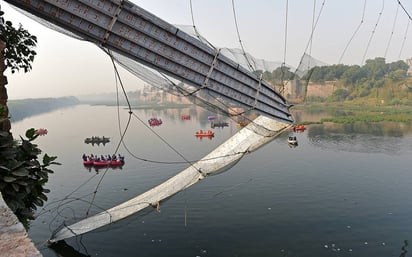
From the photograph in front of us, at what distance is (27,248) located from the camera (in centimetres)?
391

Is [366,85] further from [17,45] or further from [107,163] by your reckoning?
[17,45]

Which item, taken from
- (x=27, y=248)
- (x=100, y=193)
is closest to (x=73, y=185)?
(x=100, y=193)

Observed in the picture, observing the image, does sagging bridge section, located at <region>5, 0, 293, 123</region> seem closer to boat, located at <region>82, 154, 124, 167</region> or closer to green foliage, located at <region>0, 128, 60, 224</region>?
green foliage, located at <region>0, 128, 60, 224</region>

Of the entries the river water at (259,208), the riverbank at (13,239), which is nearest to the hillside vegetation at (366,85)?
the river water at (259,208)

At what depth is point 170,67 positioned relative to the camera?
1252 centimetres

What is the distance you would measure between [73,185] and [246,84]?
24.0 meters

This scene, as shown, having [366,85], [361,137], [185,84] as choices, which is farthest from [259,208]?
[366,85]

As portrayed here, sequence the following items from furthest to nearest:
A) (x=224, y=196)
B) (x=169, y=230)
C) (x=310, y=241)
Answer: (x=224, y=196) → (x=169, y=230) → (x=310, y=241)

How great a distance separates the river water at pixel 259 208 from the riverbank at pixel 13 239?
9787mm

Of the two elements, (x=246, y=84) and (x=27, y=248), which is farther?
(x=246, y=84)

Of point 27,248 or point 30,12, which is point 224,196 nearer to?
point 30,12

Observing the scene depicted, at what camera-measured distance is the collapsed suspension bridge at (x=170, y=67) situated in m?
10.8

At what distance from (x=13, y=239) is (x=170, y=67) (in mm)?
9262

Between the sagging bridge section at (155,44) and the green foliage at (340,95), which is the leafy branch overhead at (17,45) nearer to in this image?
the sagging bridge section at (155,44)
